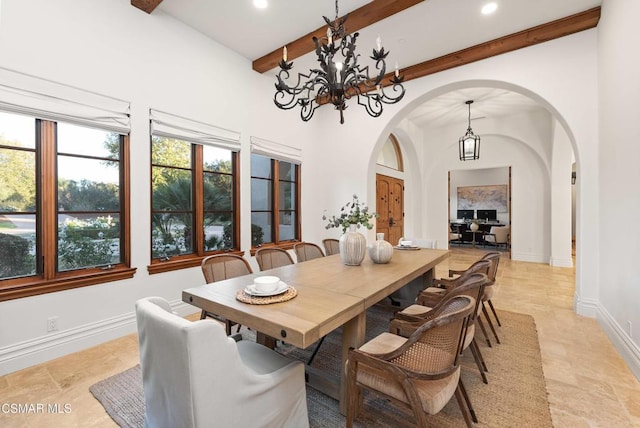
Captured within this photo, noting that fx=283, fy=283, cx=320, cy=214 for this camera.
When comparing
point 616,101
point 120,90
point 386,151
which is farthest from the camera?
point 386,151

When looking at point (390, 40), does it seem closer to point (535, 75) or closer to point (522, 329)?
point (535, 75)

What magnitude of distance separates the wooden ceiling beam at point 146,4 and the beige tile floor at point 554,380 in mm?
→ 3379

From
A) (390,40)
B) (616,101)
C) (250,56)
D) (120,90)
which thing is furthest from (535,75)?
(120,90)

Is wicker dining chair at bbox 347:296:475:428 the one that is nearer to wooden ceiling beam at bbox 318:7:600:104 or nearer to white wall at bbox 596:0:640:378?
white wall at bbox 596:0:640:378

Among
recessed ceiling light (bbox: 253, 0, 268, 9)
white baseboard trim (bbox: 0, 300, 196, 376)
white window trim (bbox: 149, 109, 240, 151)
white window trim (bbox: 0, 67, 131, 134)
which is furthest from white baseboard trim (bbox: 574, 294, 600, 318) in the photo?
white window trim (bbox: 0, 67, 131, 134)

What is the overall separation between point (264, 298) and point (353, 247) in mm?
1142

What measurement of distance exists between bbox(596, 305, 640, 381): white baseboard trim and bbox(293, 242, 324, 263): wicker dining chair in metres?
2.84

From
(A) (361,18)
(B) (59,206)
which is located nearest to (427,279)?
(A) (361,18)

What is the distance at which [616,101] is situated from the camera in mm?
2639

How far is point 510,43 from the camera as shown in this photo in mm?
3527

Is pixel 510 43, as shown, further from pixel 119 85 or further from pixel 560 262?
pixel 560 262

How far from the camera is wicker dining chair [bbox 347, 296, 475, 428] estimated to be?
1271 mm

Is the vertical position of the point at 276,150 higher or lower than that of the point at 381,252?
higher

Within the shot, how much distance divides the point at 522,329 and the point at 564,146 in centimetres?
505
